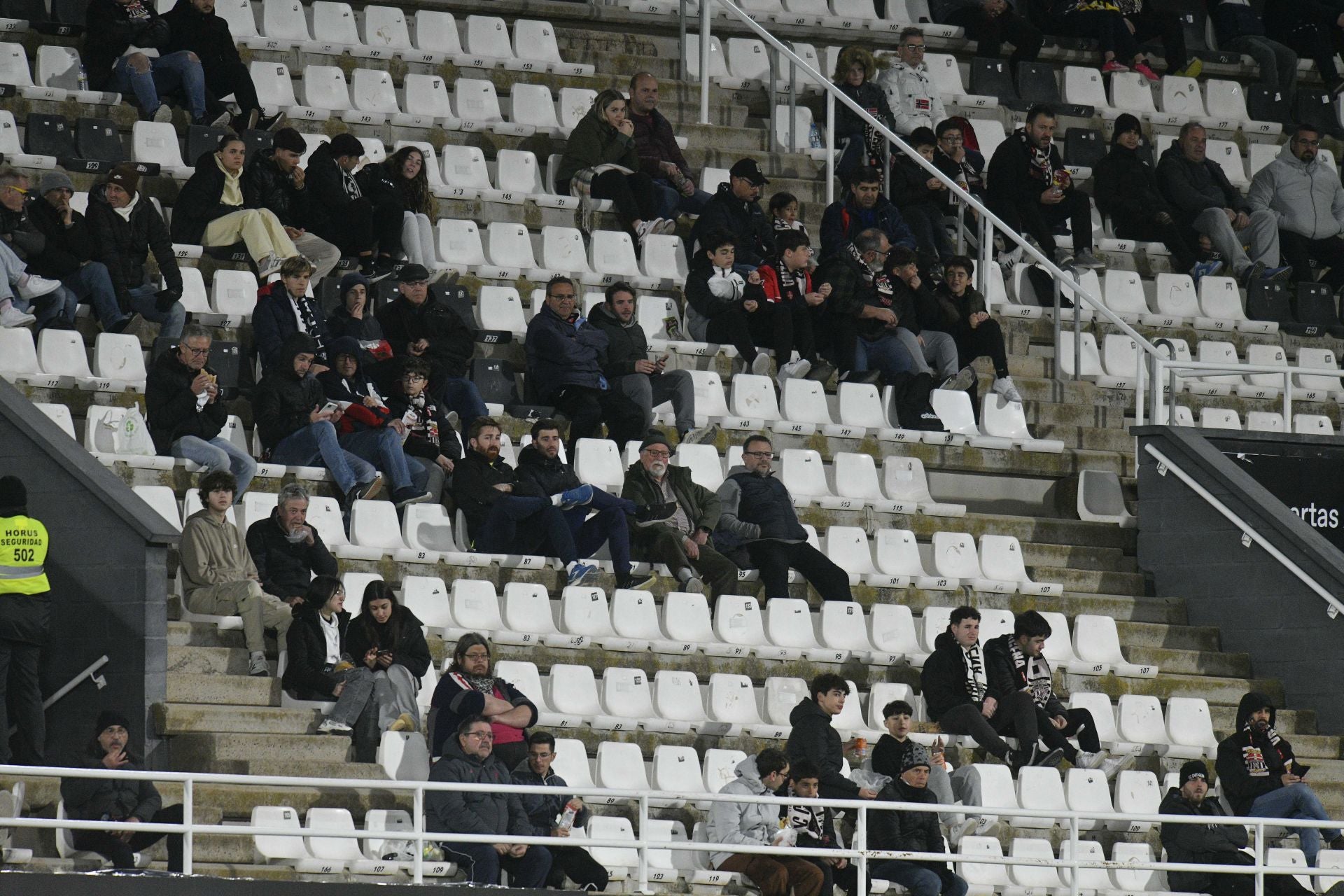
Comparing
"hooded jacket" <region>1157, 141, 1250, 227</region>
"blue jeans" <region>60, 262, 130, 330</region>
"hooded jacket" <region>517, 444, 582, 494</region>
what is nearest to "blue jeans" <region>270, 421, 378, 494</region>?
"hooded jacket" <region>517, 444, 582, 494</region>

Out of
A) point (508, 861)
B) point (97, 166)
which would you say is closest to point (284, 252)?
point (97, 166)

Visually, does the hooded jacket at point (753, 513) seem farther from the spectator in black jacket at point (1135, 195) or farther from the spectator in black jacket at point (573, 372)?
the spectator in black jacket at point (1135, 195)

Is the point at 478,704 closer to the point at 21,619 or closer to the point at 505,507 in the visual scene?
the point at 505,507

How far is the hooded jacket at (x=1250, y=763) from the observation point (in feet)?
47.2

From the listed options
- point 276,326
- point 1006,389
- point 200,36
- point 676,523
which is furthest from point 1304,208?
point 276,326

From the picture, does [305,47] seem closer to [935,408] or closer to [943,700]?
[935,408]

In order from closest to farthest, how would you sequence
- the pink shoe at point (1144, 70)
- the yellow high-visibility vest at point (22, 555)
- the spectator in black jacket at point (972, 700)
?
the yellow high-visibility vest at point (22, 555)
the spectator in black jacket at point (972, 700)
the pink shoe at point (1144, 70)

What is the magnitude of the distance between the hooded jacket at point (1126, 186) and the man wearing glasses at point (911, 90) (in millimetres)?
1267

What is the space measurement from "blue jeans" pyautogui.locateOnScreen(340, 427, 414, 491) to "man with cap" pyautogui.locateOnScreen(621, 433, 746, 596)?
1.25 metres

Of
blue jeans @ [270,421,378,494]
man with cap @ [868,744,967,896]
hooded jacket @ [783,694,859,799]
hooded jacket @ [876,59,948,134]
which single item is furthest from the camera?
hooded jacket @ [876,59,948,134]

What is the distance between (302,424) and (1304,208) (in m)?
8.51

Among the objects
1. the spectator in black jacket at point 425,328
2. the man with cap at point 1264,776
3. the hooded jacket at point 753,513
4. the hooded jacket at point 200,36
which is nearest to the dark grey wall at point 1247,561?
the man with cap at point 1264,776

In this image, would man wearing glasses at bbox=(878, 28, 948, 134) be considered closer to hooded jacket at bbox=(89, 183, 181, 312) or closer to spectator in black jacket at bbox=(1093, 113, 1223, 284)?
spectator in black jacket at bbox=(1093, 113, 1223, 284)

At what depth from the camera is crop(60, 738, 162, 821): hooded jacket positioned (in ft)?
39.3
